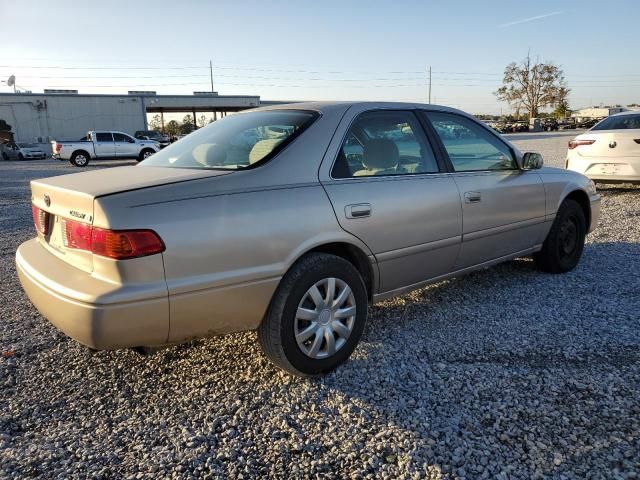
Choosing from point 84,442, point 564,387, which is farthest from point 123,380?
point 564,387

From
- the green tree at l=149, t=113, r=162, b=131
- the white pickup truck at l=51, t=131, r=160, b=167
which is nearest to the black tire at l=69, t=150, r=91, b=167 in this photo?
the white pickup truck at l=51, t=131, r=160, b=167

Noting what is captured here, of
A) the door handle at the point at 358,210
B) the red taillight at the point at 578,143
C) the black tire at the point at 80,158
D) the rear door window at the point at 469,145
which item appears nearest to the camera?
the door handle at the point at 358,210

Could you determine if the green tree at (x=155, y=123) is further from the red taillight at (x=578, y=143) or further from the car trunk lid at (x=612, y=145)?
the car trunk lid at (x=612, y=145)

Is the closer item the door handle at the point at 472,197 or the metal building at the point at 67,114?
the door handle at the point at 472,197

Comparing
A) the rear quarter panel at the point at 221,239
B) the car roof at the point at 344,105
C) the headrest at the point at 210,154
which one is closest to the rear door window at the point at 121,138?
the car roof at the point at 344,105

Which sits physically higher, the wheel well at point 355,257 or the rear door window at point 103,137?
the rear door window at point 103,137

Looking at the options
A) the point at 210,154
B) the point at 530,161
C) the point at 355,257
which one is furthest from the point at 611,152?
the point at 210,154

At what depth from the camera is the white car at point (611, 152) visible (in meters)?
8.22

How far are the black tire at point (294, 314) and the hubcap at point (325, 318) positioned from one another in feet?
0.08

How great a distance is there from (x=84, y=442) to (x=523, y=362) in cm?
243

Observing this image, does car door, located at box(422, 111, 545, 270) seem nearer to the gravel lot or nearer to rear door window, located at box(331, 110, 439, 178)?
rear door window, located at box(331, 110, 439, 178)

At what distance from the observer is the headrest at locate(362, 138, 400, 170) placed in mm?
3264

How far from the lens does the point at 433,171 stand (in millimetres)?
3580

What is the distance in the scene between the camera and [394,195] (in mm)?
3209
